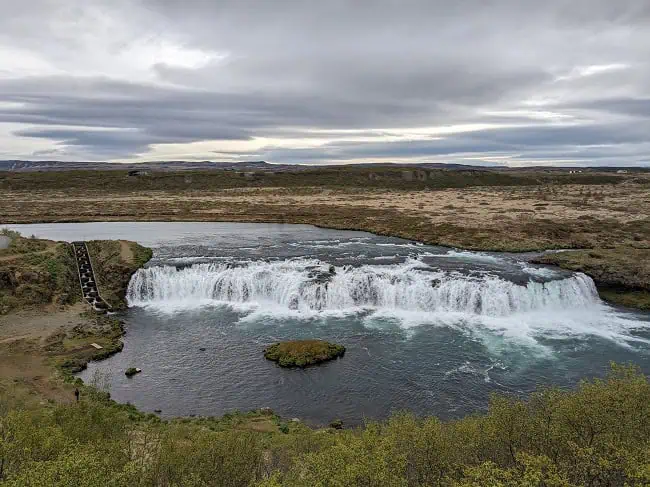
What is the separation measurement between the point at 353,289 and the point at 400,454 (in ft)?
97.8

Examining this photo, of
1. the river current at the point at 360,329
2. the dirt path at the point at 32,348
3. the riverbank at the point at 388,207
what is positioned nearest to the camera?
the dirt path at the point at 32,348

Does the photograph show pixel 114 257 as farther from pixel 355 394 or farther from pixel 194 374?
pixel 355 394

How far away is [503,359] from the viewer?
3178cm

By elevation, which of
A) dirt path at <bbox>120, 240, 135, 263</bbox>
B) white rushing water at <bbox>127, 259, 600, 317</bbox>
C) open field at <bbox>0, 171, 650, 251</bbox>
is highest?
open field at <bbox>0, 171, 650, 251</bbox>

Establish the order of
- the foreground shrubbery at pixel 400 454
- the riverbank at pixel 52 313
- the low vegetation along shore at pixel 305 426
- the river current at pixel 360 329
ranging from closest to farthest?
the foreground shrubbery at pixel 400 454
the low vegetation along shore at pixel 305 426
the river current at pixel 360 329
the riverbank at pixel 52 313

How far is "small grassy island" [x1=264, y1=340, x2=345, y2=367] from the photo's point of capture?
103ft

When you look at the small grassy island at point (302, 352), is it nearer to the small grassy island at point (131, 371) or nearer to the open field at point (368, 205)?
the small grassy island at point (131, 371)

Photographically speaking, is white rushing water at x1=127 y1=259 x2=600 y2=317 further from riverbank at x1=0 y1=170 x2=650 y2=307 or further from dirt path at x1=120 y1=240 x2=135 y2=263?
riverbank at x1=0 y1=170 x2=650 y2=307

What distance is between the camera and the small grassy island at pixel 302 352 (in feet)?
103

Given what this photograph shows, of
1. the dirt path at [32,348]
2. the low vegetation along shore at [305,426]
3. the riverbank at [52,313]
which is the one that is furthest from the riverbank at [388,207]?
the dirt path at [32,348]

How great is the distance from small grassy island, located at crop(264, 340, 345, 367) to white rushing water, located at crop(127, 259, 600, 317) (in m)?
9.28

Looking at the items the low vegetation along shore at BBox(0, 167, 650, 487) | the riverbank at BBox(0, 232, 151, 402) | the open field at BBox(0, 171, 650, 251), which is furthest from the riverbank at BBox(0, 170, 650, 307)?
the riverbank at BBox(0, 232, 151, 402)

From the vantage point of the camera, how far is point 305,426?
24422 mm

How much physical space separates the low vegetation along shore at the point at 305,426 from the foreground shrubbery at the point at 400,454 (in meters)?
0.06
